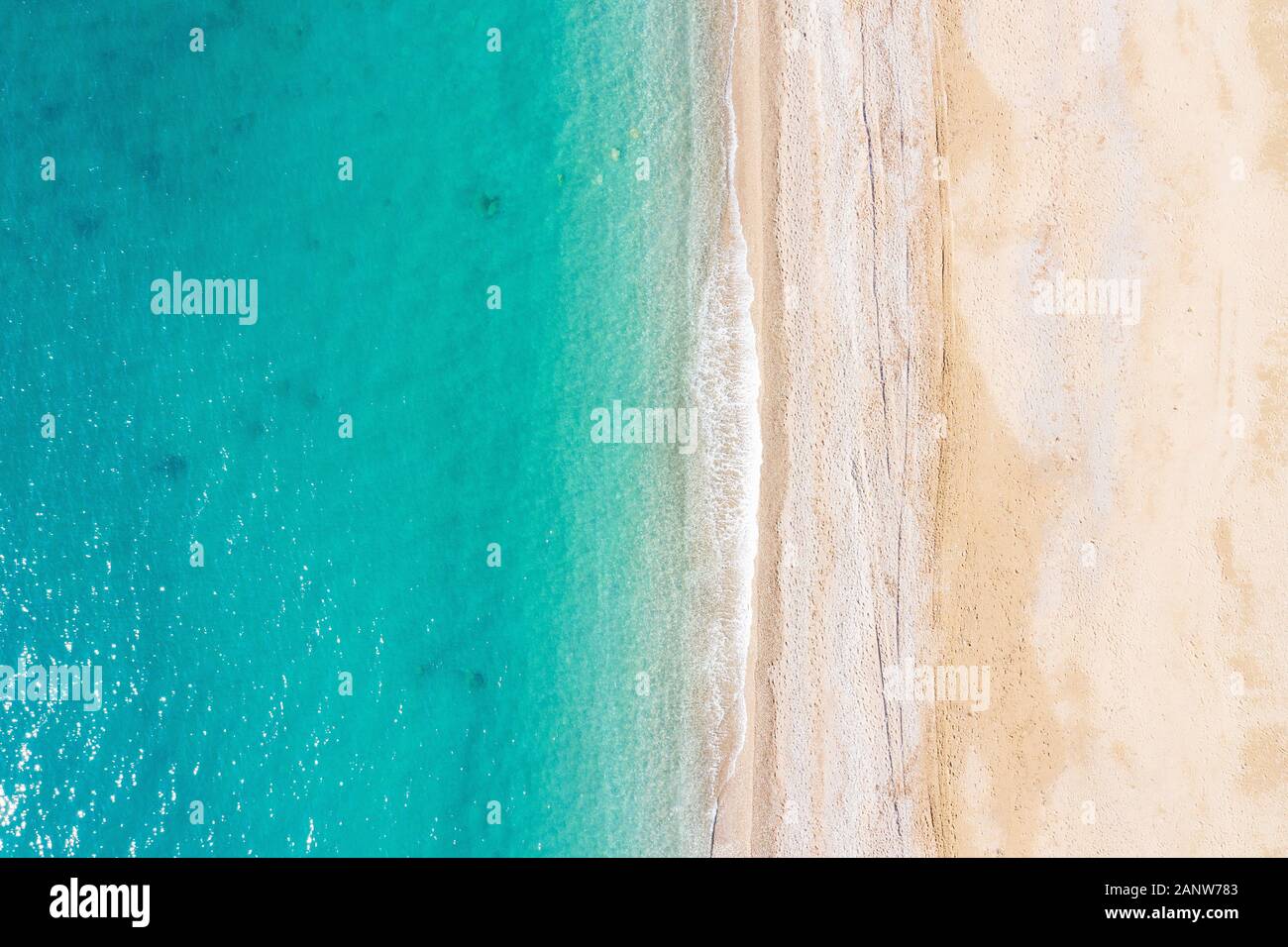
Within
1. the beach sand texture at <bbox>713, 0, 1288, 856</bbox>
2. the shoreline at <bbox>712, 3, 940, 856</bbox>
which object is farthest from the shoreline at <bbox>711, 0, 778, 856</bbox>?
the beach sand texture at <bbox>713, 0, 1288, 856</bbox>

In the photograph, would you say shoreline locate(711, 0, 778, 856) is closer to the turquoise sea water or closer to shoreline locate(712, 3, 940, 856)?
shoreline locate(712, 3, 940, 856)

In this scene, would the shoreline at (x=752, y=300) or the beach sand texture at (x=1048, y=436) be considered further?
the shoreline at (x=752, y=300)

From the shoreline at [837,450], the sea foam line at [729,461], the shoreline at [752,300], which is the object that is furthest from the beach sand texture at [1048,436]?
the sea foam line at [729,461]

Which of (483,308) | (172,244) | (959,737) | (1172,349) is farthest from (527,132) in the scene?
(959,737)

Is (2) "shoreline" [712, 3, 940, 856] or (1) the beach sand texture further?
(2) "shoreline" [712, 3, 940, 856]

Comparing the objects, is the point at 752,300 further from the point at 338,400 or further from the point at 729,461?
the point at 338,400

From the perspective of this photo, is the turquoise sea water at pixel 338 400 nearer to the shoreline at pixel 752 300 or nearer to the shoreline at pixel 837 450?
the shoreline at pixel 752 300

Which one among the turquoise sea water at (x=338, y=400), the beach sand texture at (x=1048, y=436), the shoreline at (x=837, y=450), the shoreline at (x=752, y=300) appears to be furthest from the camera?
the turquoise sea water at (x=338, y=400)
